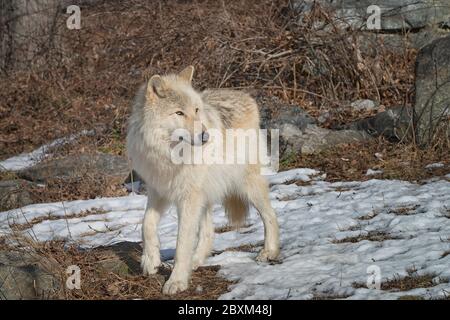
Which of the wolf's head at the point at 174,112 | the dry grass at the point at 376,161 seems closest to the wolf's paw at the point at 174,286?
the wolf's head at the point at 174,112

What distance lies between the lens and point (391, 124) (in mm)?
8859

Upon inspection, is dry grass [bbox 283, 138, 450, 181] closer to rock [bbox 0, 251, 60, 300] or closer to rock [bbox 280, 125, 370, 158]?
rock [bbox 280, 125, 370, 158]

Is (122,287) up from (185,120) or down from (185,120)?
down

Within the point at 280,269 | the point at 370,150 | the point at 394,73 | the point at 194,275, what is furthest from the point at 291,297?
the point at 394,73

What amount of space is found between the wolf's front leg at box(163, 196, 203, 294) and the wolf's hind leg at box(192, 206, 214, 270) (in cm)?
52

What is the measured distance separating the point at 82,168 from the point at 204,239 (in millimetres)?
3801

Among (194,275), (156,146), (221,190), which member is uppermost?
(156,146)

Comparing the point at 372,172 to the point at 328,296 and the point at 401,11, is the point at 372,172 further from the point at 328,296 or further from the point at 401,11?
the point at 401,11

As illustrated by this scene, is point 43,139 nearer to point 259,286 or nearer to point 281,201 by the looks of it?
point 281,201

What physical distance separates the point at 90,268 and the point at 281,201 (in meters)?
2.86

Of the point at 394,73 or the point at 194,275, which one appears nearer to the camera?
the point at 194,275

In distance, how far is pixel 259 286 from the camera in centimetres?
468

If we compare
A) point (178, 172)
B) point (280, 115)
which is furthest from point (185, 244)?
point (280, 115)

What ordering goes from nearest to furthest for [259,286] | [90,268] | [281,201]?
[259,286]
[90,268]
[281,201]
